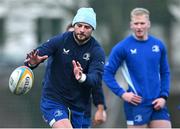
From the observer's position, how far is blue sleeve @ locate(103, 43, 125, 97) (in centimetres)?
978

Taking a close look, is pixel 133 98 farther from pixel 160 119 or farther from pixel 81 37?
pixel 81 37

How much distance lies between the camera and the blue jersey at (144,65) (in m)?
9.64

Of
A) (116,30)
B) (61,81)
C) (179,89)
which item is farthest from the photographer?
(116,30)

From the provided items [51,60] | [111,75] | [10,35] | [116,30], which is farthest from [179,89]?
[10,35]

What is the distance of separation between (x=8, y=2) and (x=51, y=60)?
23897mm

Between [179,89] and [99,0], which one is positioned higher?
[99,0]

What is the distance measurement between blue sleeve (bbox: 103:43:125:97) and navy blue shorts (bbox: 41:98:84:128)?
995 mm

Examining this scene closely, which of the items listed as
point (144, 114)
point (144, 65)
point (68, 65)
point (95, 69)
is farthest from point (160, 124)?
point (68, 65)

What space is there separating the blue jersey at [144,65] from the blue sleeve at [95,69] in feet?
3.06

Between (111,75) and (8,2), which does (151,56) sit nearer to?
(111,75)

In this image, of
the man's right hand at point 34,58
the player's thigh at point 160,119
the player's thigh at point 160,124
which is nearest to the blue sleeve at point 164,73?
the player's thigh at point 160,119

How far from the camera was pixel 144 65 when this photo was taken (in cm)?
961

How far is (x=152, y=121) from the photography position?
977cm

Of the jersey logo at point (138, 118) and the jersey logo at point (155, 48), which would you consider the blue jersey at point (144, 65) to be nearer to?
the jersey logo at point (155, 48)
